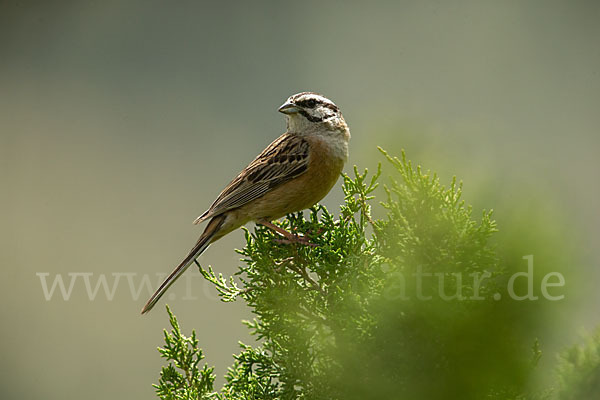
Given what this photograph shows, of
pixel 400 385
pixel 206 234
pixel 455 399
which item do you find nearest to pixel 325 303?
pixel 400 385

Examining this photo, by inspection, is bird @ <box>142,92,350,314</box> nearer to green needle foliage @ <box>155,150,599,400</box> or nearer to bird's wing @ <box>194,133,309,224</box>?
bird's wing @ <box>194,133,309,224</box>

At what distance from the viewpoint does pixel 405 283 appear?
3.52 feet

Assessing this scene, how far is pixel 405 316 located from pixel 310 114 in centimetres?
211

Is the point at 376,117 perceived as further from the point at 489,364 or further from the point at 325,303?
the point at 325,303

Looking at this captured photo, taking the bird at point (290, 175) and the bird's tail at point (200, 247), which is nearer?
the bird's tail at point (200, 247)

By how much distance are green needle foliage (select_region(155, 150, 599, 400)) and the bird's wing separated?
3.12 ft

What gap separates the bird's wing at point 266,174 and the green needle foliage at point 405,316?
3.12ft

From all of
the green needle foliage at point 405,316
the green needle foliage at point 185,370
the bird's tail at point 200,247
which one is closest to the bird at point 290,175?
the bird's tail at point 200,247

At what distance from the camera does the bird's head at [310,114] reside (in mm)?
3061

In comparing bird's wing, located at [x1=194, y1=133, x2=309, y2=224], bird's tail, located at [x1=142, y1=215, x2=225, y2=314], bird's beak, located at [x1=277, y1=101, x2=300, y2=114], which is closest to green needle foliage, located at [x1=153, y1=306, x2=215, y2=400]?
bird's tail, located at [x1=142, y1=215, x2=225, y2=314]

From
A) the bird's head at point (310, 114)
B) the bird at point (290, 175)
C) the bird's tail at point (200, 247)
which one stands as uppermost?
the bird's head at point (310, 114)

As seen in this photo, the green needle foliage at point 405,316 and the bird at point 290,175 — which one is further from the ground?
the bird at point 290,175

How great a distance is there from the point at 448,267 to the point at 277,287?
3.08ft

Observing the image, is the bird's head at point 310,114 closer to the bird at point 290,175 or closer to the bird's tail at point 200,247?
the bird at point 290,175
